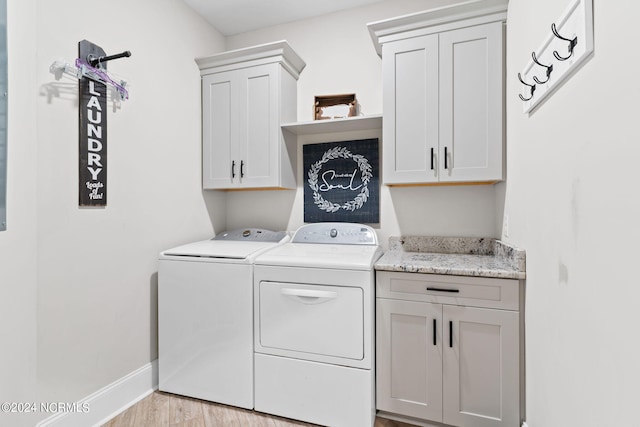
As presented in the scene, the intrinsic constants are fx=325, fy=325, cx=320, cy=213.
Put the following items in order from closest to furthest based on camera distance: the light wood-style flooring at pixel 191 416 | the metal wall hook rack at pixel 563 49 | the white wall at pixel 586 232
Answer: the white wall at pixel 586 232 → the metal wall hook rack at pixel 563 49 → the light wood-style flooring at pixel 191 416

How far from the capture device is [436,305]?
173cm

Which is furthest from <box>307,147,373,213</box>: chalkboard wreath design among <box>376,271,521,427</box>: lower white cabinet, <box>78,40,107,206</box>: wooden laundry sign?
<box>78,40,107,206</box>: wooden laundry sign

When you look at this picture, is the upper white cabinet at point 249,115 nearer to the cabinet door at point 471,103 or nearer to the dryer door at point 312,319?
the dryer door at point 312,319

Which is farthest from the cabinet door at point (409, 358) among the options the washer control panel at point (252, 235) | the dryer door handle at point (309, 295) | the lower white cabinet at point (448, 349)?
the washer control panel at point (252, 235)

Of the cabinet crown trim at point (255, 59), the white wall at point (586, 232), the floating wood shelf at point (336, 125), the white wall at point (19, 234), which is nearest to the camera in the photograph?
the white wall at point (586, 232)

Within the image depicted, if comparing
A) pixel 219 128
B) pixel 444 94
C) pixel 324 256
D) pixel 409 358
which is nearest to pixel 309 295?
pixel 324 256

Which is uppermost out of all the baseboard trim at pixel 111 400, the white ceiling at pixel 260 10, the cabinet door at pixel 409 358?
the white ceiling at pixel 260 10

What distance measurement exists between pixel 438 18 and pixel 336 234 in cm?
155

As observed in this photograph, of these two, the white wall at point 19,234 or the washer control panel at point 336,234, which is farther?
the washer control panel at point 336,234

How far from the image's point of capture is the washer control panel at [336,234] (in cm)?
239

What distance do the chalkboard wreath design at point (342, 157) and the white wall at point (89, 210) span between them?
3.11 feet

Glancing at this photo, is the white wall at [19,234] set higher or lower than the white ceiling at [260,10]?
lower

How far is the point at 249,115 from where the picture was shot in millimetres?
2479

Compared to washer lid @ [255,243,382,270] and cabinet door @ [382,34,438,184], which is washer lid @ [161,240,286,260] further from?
cabinet door @ [382,34,438,184]
